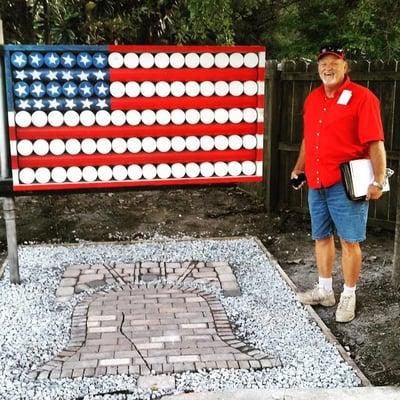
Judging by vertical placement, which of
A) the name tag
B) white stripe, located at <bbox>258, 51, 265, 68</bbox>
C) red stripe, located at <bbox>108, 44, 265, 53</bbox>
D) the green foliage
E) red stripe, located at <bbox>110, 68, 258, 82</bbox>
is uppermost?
the green foliage

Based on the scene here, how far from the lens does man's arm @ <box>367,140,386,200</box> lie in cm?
420

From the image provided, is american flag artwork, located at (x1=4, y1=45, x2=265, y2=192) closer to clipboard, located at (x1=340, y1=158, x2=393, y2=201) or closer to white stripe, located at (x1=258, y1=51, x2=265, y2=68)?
white stripe, located at (x1=258, y1=51, x2=265, y2=68)

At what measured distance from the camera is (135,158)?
5.12 m

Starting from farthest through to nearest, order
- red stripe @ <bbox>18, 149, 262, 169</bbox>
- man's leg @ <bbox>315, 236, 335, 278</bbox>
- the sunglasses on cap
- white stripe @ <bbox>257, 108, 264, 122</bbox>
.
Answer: white stripe @ <bbox>257, 108, 264, 122</bbox>
red stripe @ <bbox>18, 149, 262, 169</bbox>
man's leg @ <bbox>315, 236, 335, 278</bbox>
the sunglasses on cap

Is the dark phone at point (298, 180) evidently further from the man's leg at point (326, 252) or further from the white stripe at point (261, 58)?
the white stripe at point (261, 58)

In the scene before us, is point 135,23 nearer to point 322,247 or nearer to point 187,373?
point 322,247

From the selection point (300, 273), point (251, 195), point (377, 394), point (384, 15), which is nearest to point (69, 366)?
point (377, 394)

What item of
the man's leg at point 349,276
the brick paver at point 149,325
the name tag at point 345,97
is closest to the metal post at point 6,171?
the brick paver at point 149,325

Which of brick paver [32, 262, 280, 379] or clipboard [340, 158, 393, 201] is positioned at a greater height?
clipboard [340, 158, 393, 201]

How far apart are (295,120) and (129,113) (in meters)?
3.36

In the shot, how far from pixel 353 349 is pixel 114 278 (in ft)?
7.74

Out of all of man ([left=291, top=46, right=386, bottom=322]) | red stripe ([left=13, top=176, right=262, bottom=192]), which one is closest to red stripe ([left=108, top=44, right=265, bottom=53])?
man ([left=291, top=46, right=386, bottom=322])

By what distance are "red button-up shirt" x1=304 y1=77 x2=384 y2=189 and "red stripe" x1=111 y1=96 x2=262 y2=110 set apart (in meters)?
0.79

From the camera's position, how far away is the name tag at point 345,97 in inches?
166
